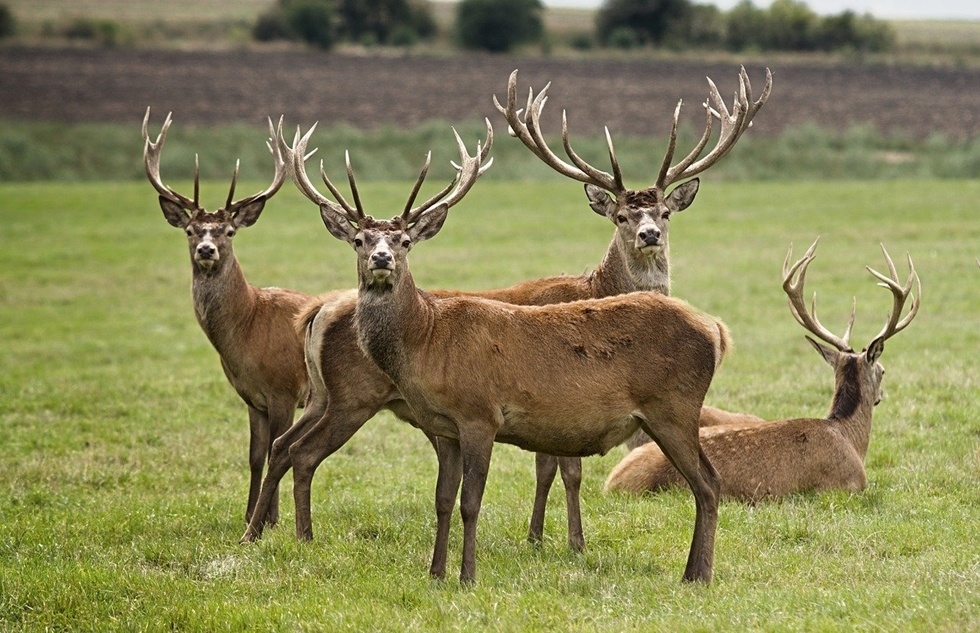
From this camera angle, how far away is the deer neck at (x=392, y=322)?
302 inches

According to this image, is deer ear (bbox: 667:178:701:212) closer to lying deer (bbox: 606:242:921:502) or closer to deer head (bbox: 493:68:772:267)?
deer head (bbox: 493:68:772:267)

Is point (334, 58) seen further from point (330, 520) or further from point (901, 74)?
point (330, 520)

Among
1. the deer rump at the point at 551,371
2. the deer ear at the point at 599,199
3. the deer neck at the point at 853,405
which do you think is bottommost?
the deer neck at the point at 853,405

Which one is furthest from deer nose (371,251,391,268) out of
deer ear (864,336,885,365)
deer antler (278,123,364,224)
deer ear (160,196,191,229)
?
deer ear (864,336,885,365)

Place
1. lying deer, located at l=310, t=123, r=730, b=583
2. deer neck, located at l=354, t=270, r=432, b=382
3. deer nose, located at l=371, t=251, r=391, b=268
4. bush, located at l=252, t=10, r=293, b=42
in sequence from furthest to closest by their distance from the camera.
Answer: bush, located at l=252, t=10, r=293, b=42 → deer neck, located at l=354, t=270, r=432, b=382 → lying deer, located at l=310, t=123, r=730, b=583 → deer nose, located at l=371, t=251, r=391, b=268

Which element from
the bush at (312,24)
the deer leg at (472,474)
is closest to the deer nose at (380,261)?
the deer leg at (472,474)

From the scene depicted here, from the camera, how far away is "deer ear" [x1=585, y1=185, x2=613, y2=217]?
10211 mm

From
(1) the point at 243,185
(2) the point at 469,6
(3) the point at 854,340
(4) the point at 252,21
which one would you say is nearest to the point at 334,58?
(2) the point at 469,6

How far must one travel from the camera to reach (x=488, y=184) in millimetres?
37625

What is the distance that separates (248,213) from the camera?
394 inches

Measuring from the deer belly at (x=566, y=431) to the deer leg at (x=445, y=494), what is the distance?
314mm

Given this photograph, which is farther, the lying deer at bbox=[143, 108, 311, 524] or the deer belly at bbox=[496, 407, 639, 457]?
the lying deer at bbox=[143, 108, 311, 524]

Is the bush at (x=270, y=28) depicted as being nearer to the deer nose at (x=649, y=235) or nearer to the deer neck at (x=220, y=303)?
the deer neck at (x=220, y=303)

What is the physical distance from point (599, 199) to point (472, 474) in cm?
343
